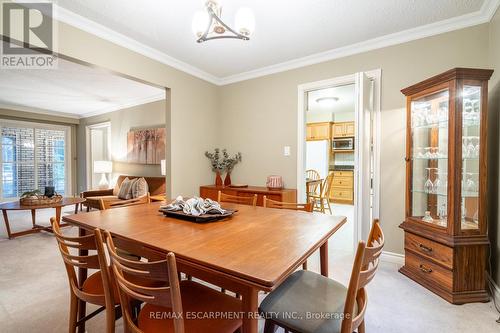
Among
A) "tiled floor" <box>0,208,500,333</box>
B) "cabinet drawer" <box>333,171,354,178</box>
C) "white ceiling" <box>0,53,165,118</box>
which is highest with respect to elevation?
"white ceiling" <box>0,53,165,118</box>

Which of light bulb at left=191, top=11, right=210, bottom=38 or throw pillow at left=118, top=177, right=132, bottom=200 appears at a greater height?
light bulb at left=191, top=11, right=210, bottom=38

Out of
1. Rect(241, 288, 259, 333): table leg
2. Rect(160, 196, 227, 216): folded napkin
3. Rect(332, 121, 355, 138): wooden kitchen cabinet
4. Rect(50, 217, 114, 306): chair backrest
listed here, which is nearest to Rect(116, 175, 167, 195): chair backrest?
Rect(160, 196, 227, 216): folded napkin

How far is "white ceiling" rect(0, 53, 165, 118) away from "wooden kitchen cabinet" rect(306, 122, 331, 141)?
13.3 ft

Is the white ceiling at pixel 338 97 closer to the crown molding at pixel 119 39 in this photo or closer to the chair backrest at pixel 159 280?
the crown molding at pixel 119 39

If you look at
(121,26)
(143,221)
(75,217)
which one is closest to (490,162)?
(143,221)

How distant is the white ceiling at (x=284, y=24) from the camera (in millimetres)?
2047

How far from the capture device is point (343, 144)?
6.31 meters

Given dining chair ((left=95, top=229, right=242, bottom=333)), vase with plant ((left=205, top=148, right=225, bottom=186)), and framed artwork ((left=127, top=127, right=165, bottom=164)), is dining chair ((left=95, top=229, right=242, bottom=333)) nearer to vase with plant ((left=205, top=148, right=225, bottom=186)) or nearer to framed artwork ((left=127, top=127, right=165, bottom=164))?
vase with plant ((left=205, top=148, right=225, bottom=186))

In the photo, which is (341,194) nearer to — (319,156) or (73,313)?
(319,156)

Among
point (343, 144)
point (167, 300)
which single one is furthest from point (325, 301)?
point (343, 144)

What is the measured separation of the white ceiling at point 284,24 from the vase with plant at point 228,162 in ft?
4.69

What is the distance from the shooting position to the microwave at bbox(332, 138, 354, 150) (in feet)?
20.4

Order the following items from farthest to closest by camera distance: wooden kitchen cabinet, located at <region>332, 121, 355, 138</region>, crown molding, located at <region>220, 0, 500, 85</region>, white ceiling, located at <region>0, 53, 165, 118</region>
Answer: wooden kitchen cabinet, located at <region>332, 121, 355, 138</region> → white ceiling, located at <region>0, 53, 165, 118</region> → crown molding, located at <region>220, 0, 500, 85</region>

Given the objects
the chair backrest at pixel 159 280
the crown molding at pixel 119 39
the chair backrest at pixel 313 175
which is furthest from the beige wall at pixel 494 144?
the chair backrest at pixel 313 175
